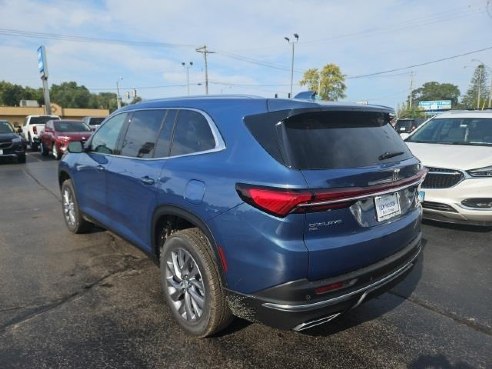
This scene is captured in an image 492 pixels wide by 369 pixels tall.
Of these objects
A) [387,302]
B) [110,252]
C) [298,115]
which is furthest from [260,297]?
[110,252]

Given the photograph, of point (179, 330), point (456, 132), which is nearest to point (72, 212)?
point (179, 330)

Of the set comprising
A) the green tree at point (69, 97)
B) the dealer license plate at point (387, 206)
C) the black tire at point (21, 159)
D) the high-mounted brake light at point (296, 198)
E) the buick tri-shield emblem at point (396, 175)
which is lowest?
the black tire at point (21, 159)

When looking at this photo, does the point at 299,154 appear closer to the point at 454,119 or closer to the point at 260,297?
the point at 260,297

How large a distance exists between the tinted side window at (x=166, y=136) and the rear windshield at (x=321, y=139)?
910 millimetres

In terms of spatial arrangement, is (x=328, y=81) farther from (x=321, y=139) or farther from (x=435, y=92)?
(x=435, y=92)

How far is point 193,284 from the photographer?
304cm

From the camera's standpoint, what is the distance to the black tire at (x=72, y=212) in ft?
17.6

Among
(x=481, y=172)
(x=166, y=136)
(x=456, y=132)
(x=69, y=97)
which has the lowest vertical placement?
(x=481, y=172)

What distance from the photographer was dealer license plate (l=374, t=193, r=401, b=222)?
2.73 metres

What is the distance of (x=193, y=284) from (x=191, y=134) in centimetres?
112

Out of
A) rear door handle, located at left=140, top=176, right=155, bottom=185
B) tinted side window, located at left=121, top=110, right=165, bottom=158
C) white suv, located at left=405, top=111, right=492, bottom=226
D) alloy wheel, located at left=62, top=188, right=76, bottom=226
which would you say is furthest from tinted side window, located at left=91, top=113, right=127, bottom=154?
white suv, located at left=405, top=111, right=492, bottom=226

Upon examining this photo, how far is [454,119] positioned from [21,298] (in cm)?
687

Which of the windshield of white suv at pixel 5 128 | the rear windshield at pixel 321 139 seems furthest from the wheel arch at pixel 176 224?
the windshield of white suv at pixel 5 128

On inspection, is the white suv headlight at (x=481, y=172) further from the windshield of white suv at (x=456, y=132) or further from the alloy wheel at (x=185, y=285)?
the alloy wheel at (x=185, y=285)
